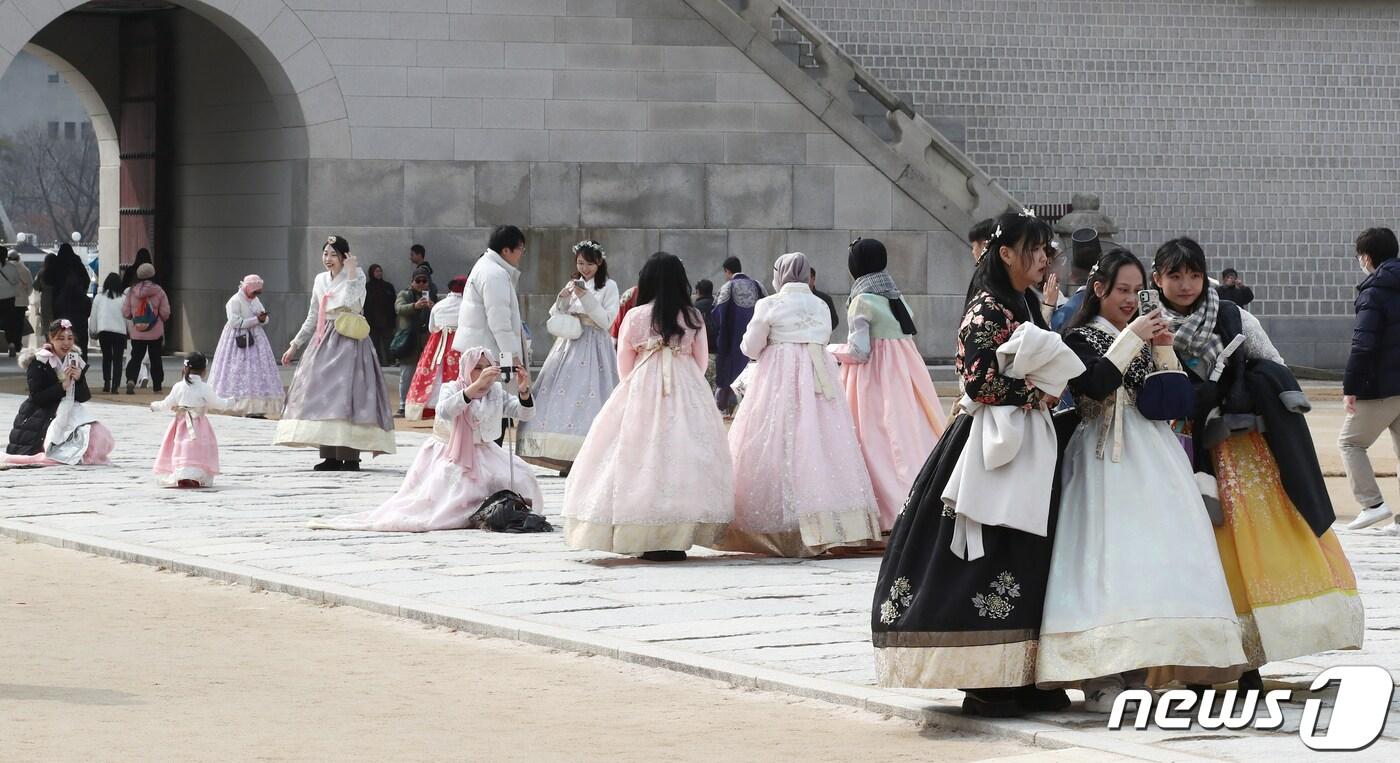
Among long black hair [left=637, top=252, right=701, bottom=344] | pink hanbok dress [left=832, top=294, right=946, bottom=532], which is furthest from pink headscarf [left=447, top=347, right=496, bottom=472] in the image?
pink hanbok dress [left=832, top=294, right=946, bottom=532]

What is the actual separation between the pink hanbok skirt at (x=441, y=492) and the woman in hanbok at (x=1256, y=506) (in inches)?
223

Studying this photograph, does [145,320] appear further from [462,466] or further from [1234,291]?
[462,466]

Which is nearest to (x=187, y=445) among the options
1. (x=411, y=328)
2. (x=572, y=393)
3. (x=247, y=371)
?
(x=572, y=393)

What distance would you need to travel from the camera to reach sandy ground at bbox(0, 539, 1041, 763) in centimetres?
662

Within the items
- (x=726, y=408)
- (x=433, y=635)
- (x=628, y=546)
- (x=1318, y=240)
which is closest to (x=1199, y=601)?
(x=433, y=635)

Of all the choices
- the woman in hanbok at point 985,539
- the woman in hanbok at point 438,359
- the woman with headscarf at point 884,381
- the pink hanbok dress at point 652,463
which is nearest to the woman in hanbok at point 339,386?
the woman in hanbok at point 438,359

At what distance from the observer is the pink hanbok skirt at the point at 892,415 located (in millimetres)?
11367

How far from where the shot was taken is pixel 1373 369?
495 inches

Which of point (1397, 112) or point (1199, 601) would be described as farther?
point (1397, 112)

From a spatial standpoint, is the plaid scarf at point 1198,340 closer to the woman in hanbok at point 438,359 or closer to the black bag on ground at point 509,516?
the black bag on ground at point 509,516

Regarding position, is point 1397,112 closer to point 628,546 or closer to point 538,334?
point 538,334

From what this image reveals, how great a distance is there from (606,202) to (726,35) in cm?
226

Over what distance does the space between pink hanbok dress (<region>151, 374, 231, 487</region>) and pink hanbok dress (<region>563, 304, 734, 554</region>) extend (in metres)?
4.21

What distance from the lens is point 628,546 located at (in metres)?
10.7
